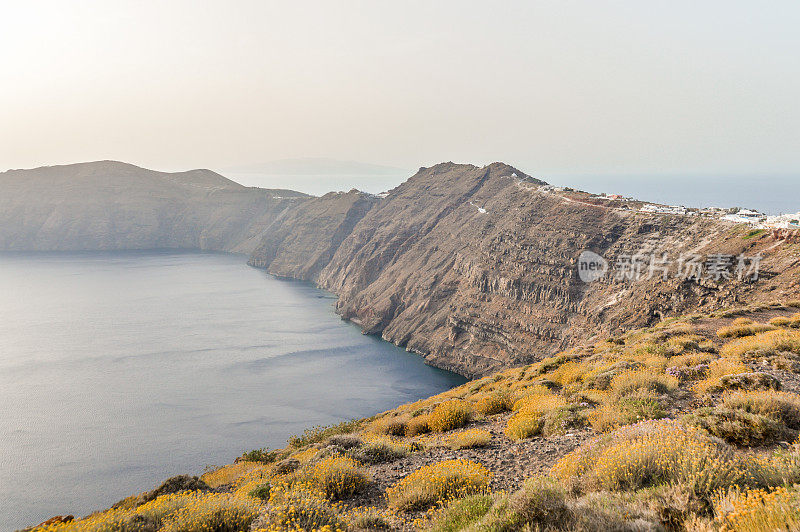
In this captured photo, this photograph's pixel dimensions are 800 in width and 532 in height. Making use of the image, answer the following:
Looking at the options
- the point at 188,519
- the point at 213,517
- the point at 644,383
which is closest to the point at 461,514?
the point at 213,517

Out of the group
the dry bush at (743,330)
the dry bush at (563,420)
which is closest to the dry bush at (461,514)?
the dry bush at (563,420)

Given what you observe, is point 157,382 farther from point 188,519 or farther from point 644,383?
point 644,383

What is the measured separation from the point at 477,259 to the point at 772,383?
77.7m

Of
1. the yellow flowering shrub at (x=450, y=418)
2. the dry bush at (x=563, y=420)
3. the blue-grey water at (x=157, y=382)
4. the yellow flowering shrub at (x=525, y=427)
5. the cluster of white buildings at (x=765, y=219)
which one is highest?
the cluster of white buildings at (x=765, y=219)

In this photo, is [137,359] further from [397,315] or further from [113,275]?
[113,275]

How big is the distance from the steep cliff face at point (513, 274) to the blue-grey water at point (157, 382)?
9.07 meters

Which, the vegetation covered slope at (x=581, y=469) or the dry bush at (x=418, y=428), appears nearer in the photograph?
the vegetation covered slope at (x=581, y=469)

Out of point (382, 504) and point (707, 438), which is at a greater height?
point (707, 438)

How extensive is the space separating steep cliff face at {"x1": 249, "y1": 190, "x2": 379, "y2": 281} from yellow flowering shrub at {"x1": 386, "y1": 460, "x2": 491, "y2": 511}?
150 m

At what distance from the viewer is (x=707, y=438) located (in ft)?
22.3

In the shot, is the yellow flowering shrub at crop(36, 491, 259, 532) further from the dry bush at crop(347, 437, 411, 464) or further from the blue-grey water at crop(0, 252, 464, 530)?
the blue-grey water at crop(0, 252, 464, 530)

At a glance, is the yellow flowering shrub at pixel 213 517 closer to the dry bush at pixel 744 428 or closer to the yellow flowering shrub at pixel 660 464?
the yellow flowering shrub at pixel 660 464

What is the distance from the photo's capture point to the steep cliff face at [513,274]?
4838cm

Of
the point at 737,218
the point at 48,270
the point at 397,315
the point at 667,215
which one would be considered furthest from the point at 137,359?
the point at 48,270
